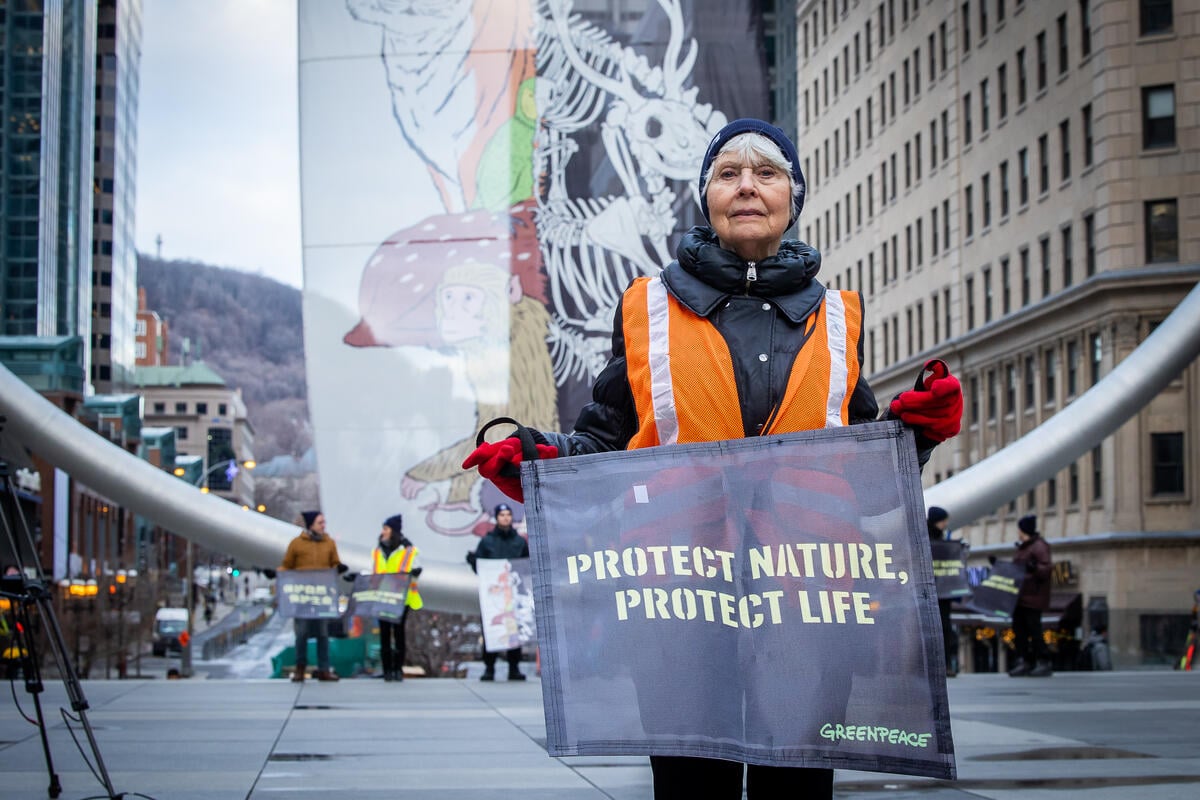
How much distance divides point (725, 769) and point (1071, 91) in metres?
50.7

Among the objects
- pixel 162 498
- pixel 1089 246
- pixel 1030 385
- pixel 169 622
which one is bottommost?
pixel 169 622

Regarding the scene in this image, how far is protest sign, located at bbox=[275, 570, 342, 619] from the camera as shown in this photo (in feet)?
59.8

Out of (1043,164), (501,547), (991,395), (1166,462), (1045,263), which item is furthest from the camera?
(991,395)

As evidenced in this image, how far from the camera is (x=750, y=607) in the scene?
362 centimetres

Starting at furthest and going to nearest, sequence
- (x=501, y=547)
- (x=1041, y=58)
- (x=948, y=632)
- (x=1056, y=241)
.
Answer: (x=1041, y=58), (x=1056, y=241), (x=501, y=547), (x=948, y=632)

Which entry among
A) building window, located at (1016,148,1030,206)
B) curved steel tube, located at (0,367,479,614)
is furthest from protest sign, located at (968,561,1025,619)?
building window, located at (1016,148,1030,206)

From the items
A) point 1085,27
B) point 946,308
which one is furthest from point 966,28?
point 1085,27

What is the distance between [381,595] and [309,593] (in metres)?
0.97

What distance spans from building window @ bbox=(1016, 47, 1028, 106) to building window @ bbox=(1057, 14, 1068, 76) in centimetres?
286

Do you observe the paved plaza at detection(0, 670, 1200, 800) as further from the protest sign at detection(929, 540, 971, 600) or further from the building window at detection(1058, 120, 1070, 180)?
the building window at detection(1058, 120, 1070, 180)

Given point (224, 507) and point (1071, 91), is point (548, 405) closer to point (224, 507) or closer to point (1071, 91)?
point (224, 507)

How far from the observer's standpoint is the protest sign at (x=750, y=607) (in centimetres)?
354

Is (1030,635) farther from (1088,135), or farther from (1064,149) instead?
(1064,149)

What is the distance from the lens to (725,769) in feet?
12.0
